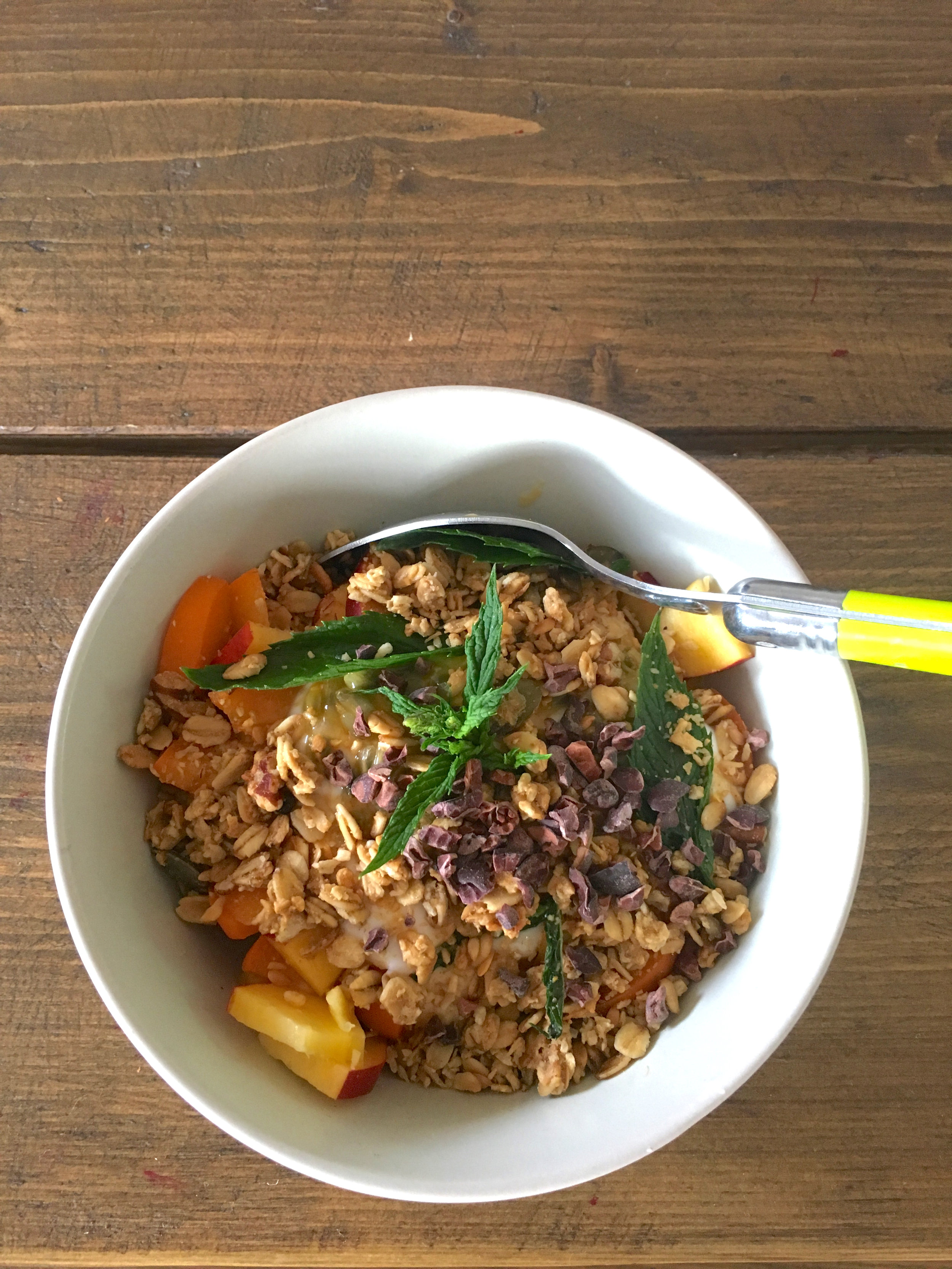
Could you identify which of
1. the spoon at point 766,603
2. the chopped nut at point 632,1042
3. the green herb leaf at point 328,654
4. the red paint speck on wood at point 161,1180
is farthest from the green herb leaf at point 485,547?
the red paint speck on wood at point 161,1180

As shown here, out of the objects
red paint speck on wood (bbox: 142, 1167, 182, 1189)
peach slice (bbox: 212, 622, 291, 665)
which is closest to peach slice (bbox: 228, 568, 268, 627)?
peach slice (bbox: 212, 622, 291, 665)

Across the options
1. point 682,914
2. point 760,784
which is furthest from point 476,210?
point 682,914

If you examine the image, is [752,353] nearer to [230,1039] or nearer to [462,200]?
[462,200]

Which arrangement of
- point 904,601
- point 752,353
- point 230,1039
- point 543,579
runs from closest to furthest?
1. point 904,601
2. point 230,1039
3. point 543,579
4. point 752,353

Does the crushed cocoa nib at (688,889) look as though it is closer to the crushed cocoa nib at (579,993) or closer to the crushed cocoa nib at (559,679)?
the crushed cocoa nib at (579,993)

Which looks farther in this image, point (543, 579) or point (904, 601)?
point (543, 579)

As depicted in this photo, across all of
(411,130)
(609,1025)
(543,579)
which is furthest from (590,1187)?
(411,130)

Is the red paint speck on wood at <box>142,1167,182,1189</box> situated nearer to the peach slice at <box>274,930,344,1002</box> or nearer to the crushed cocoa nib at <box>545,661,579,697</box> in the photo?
the peach slice at <box>274,930,344,1002</box>

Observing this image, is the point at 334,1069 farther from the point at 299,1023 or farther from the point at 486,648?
the point at 486,648
